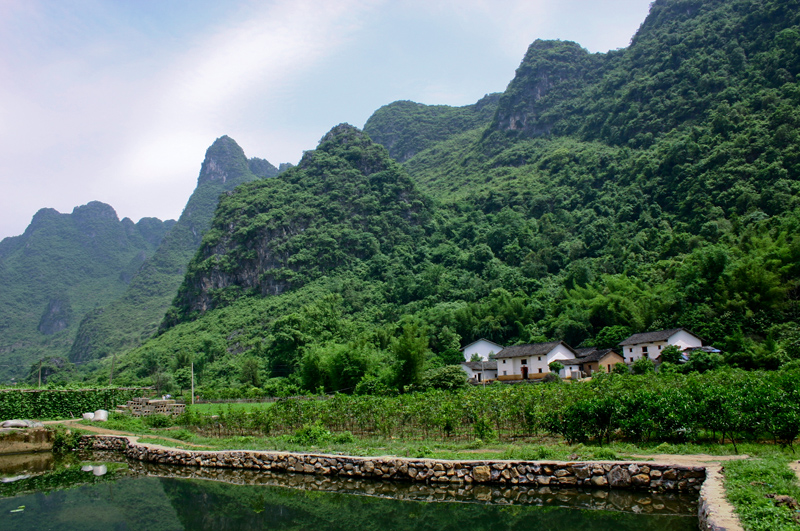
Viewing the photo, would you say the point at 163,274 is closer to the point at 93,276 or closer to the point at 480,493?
the point at 93,276

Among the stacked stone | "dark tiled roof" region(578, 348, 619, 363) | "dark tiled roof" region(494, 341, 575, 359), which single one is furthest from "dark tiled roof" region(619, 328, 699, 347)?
the stacked stone

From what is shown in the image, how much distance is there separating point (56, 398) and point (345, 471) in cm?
2150

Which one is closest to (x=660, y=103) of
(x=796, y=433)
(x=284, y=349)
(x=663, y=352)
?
(x=663, y=352)

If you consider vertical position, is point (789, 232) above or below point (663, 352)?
above

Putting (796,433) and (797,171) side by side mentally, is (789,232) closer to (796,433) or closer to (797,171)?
(797,171)

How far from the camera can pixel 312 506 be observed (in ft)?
34.0

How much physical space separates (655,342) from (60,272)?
155047 mm

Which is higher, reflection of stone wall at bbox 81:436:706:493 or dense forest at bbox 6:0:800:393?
dense forest at bbox 6:0:800:393

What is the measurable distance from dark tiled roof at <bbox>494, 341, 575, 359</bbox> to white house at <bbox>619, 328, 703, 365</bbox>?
177 inches

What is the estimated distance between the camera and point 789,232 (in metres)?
34.0

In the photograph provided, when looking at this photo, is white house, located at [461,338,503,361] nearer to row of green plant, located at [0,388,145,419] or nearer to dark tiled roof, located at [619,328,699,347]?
dark tiled roof, located at [619,328,699,347]

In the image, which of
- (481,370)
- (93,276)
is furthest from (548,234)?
(93,276)

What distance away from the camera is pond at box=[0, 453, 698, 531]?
28.9ft

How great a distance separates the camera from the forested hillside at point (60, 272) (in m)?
112
